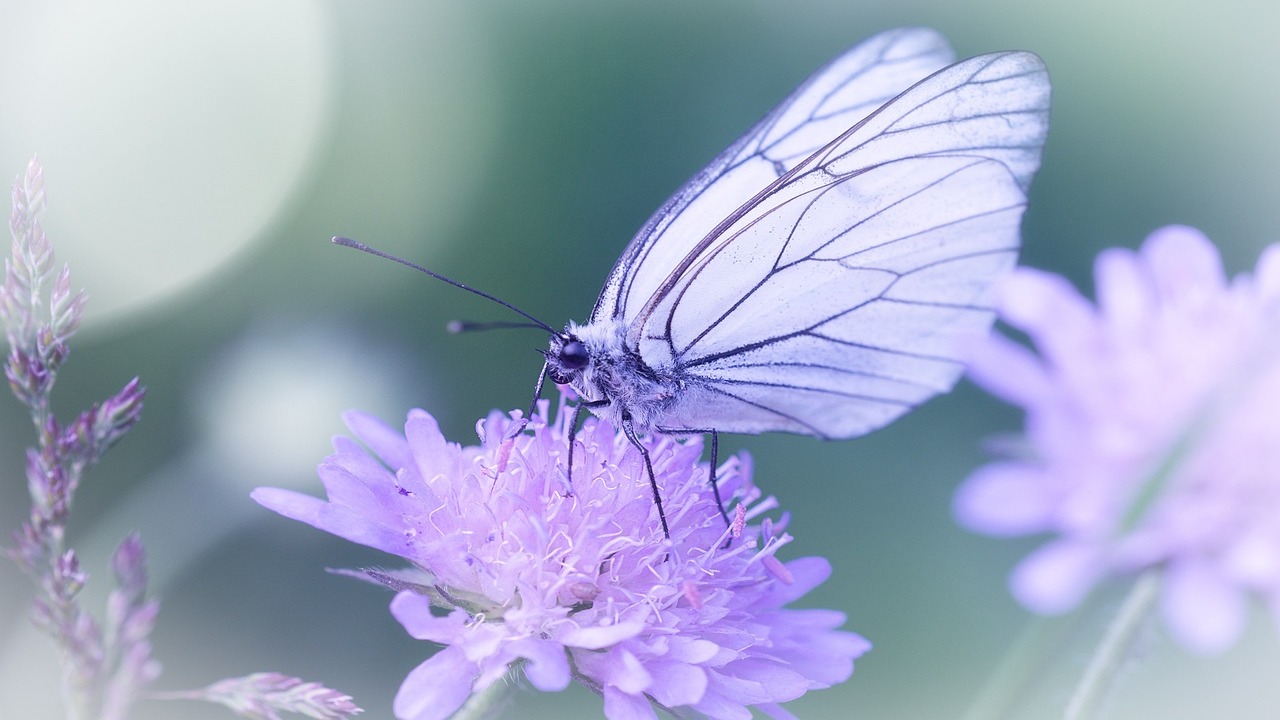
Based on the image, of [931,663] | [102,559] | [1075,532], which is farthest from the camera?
[931,663]

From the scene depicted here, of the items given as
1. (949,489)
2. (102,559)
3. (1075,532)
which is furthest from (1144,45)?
(102,559)

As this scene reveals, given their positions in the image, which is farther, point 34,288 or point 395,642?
point 395,642

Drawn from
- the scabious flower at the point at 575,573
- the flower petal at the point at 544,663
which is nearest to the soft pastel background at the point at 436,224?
the scabious flower at the point at 575,573

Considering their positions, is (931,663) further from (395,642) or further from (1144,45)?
(1144,45)

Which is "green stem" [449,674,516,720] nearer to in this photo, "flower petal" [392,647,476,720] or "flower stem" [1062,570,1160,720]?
"flower petal" [392,647,476,720]

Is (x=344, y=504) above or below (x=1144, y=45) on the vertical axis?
below

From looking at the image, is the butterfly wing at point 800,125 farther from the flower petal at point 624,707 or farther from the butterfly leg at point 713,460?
the flower petal at point 624,707

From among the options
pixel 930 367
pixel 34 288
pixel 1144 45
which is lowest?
pixel 34 288

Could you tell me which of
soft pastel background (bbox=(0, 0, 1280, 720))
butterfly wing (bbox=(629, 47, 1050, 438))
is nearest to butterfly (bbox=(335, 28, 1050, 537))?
butterfly wing (bbox=(629, 47, 1050, 438))
